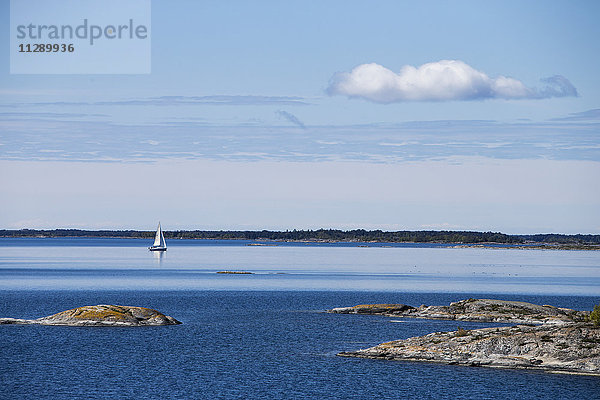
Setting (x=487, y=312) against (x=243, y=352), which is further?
(x=487, y=312)

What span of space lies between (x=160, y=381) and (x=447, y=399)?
56.4 ft

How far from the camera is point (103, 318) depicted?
255 ft

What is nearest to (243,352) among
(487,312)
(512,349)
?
(512,349)

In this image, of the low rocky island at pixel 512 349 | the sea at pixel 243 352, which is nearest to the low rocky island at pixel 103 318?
the sea at pixel 243 352

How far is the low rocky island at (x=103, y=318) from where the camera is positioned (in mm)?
76938

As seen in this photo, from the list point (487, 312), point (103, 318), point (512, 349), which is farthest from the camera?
point (487, 312)

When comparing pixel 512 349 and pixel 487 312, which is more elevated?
pixel 512 349

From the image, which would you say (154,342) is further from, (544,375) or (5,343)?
(544,375)

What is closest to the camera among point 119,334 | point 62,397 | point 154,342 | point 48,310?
point 62,397

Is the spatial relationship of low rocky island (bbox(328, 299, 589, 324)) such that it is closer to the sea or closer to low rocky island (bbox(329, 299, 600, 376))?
the sea

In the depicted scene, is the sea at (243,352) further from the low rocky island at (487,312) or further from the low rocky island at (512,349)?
the low rocky island at (487,312)

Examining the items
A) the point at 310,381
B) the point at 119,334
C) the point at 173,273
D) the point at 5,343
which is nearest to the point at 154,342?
the point at 119,334

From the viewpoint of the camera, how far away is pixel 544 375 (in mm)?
52688

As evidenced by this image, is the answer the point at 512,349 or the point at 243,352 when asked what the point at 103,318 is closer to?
the point at 243,352
